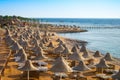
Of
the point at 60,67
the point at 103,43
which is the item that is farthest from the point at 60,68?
the point at 103,43

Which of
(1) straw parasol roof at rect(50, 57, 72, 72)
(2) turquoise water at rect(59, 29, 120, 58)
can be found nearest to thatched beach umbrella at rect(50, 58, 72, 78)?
(1) straw parasol roof at rect(50, 57, 72, 72)

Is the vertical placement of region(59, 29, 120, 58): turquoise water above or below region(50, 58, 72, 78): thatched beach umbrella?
below

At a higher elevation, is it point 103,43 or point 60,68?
point 60,68

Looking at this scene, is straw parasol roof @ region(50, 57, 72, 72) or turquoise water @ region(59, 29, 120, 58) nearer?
straw parasol roof @ region(50, 57, 72, 72)

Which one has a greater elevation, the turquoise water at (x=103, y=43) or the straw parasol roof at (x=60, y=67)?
the straw parasol roof at (x=60, y=67)

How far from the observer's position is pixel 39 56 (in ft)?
78.3

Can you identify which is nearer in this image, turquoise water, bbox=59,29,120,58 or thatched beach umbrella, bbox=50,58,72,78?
thatched beach umbrella, bbox=50,58,72,78

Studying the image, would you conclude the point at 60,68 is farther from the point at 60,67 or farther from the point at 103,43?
the point at 103,43

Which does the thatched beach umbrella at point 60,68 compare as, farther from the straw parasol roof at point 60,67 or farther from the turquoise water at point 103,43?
the turquoise water at point 103,43

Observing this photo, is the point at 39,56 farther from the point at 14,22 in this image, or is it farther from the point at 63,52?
the point at 14,22

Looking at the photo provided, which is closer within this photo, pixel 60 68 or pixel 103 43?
pixel 60 68

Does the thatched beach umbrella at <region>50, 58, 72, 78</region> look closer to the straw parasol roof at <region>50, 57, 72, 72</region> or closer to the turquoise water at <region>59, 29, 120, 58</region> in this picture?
the straw parasol roof at <region>50, 57, 72, 72</region>

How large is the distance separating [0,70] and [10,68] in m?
1.49

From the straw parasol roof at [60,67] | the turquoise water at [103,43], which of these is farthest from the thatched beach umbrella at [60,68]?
the turquoise water at [103,43]
